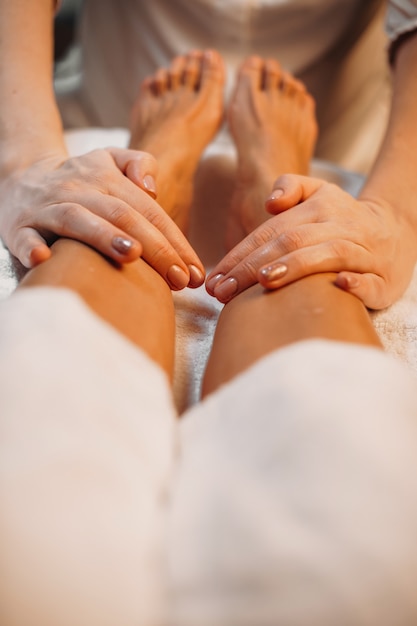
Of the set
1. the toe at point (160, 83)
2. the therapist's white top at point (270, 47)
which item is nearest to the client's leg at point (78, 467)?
the toe at point (160, 83)

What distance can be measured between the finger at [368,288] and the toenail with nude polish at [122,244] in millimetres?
235

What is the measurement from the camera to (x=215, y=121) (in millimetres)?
1105

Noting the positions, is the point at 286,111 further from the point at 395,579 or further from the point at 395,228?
the point at 395,579

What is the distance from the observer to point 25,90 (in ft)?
2.77

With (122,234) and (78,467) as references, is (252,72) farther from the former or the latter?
(78,467)

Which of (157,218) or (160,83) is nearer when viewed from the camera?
(157,218)

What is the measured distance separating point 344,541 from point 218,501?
9cm

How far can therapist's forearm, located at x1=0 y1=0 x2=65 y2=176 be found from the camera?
2.68 ft

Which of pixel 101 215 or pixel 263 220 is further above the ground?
pixel 101 215

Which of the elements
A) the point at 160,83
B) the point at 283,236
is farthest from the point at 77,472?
the point at 160,83

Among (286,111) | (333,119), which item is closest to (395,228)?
(286,111)

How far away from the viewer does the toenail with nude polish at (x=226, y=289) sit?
0.67 metres

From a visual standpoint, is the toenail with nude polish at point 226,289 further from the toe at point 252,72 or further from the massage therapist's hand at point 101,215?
the toe at point 252,72

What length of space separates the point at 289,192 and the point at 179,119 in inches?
17.7
